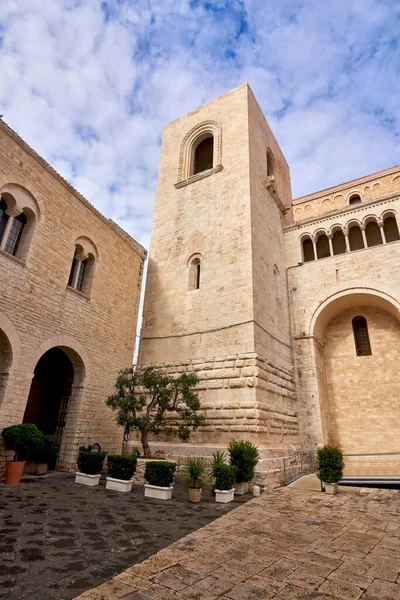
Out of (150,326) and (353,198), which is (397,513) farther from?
(353,198)

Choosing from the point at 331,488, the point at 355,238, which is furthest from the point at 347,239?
the point at 331,488

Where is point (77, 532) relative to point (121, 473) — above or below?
below

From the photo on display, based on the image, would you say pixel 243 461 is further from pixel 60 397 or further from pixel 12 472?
pixel 60 397

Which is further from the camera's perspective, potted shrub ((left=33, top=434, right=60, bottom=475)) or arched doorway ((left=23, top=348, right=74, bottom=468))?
arched doorway ((left=23, top=348, right=74, bottom=468))

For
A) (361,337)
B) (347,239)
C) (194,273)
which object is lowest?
(361,337)

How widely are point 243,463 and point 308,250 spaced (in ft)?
35.7

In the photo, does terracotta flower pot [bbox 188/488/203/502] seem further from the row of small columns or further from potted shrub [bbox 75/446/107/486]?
the row of small columns

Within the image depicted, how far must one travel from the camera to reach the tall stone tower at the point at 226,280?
1001 cm

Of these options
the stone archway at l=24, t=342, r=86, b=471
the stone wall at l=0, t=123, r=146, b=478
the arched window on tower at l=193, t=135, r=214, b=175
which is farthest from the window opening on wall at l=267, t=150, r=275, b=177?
the stone archway at l=24, t=342, r=86, b=471

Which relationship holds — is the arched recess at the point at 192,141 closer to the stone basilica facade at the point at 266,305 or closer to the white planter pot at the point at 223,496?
the stone basilica facade at the point at 266,305

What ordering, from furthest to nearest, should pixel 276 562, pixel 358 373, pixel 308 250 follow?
pixel 308 250
pixel 358 373
pixel 276 562

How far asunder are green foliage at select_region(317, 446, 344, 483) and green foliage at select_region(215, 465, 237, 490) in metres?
2.45

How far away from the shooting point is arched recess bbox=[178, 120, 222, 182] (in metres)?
15.9

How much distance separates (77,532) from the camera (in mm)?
4383
